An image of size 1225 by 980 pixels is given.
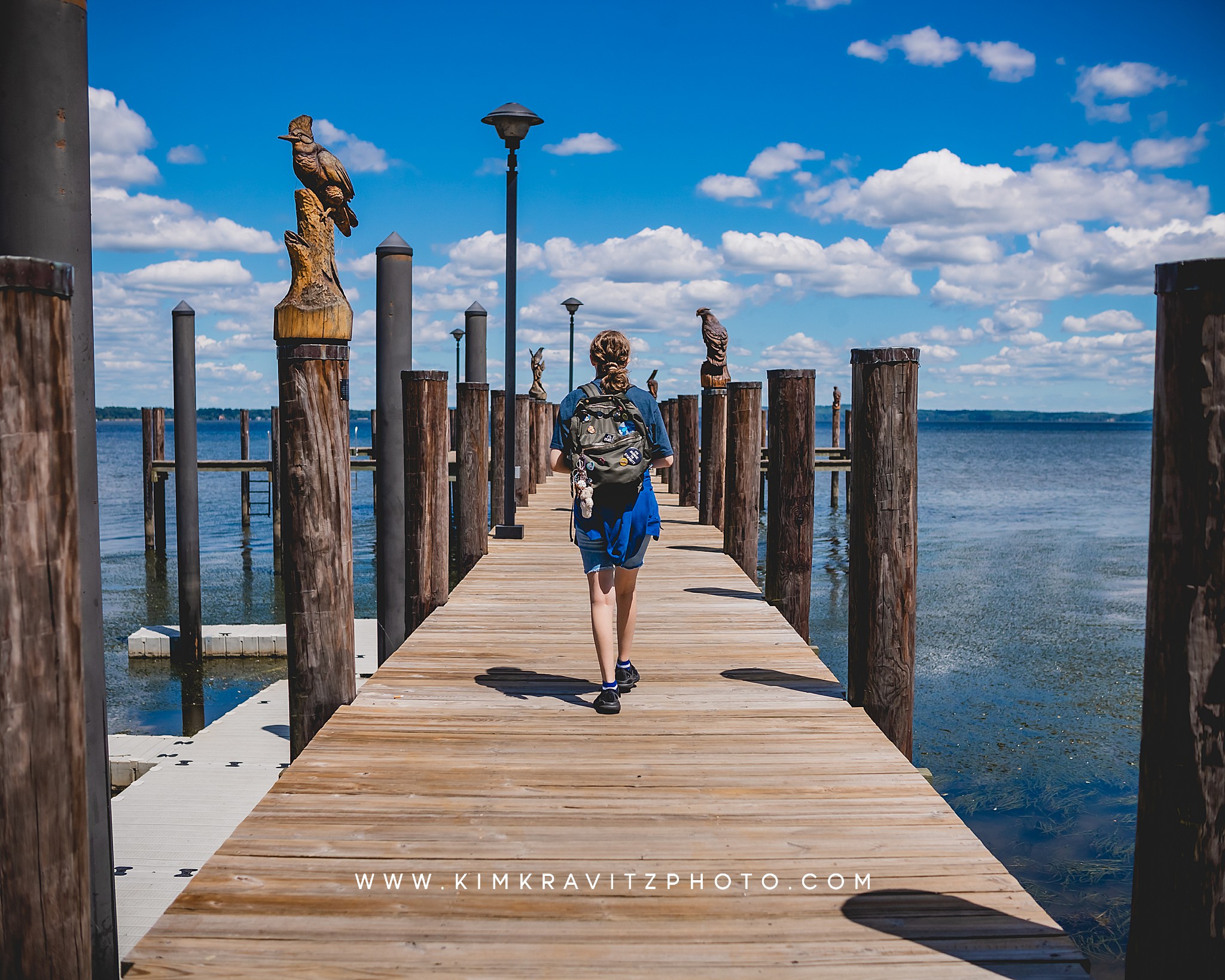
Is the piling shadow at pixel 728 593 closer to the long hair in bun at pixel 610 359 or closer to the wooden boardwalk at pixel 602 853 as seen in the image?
the wooden boardwalk at pixel 602 853

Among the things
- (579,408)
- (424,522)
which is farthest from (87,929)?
(424,522)

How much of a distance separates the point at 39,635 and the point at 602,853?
1.77m

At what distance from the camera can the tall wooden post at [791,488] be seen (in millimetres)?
6234

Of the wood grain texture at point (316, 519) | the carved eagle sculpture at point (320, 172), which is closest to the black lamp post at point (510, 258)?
the carved eagle sculpture at point (320, 172)

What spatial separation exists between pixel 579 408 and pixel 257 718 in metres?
6.48

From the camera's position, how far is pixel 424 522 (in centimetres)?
635

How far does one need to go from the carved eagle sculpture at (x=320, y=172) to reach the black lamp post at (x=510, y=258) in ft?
13.0

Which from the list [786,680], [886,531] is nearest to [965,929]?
[886,531]

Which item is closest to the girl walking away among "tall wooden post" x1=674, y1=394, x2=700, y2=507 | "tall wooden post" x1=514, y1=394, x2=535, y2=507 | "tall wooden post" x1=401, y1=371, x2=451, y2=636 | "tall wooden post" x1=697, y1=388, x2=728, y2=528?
"tall wooden post" x1=401, y1=371, x2=451, y2=636

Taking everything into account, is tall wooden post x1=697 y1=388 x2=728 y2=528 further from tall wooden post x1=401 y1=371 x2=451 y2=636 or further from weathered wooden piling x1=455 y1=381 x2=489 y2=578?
tall wooden post x1=401 y1=371 x2=451 y2=636

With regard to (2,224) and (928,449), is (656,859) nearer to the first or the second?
(2,224)

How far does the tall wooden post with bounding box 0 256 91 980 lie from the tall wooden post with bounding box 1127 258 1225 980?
2048 millimetres

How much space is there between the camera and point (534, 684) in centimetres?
487

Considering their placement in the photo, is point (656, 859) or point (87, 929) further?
point (656, 859)
